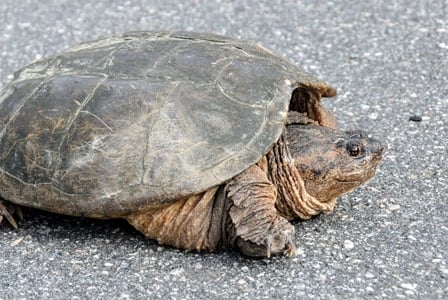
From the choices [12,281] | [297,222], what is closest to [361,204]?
[297,222]

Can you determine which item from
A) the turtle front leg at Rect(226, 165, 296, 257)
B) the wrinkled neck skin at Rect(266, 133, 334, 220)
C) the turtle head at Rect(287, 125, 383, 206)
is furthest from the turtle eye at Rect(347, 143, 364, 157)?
the turtle front leg at Rect(226, 165, 296, 257)

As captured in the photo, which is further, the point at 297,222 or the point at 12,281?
the point at 297,222

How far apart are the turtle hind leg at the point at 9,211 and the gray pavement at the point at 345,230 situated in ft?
0.19

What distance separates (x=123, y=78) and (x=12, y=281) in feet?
3.36

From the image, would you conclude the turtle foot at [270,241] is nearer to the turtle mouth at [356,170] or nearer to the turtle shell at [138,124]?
the turtle shell at [138,124]

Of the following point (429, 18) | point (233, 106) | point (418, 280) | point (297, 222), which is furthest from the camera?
point (429, 18)

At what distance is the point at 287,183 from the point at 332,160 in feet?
0.76

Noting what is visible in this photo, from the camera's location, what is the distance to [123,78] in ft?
13.2

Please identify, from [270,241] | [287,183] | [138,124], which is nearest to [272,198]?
[287,183]

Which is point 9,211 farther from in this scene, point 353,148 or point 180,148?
point 353,148

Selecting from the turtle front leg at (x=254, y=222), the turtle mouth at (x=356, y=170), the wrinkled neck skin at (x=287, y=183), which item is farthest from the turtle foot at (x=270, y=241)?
the turtle mouth at (x=356, y=170)

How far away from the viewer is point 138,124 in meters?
3.88

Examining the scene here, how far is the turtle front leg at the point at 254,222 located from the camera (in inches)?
148

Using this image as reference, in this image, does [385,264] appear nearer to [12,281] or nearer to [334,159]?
[334,159]
